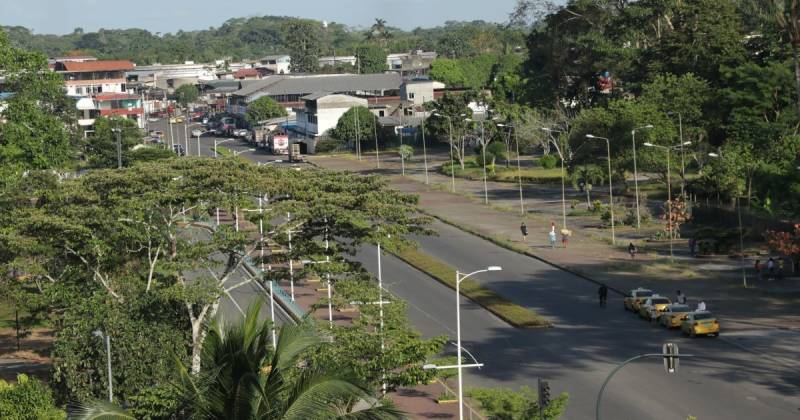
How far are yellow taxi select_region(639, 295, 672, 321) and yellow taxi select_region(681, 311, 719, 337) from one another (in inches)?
129

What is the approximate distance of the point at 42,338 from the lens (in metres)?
60.2

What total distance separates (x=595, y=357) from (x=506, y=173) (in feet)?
249

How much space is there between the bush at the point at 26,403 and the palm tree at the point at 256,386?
1253 centimetres

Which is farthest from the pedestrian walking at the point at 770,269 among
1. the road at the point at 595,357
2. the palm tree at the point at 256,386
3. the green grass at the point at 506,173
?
the green grass at the point at 506,173

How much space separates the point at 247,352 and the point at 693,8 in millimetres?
102897

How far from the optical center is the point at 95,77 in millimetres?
196750

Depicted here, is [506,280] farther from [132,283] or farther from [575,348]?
[132,283]

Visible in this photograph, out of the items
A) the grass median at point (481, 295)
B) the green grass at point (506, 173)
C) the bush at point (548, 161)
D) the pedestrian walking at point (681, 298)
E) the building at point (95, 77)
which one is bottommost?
the grass median at point (481, 295)

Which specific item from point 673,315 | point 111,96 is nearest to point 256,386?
point 673,315

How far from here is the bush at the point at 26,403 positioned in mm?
30016

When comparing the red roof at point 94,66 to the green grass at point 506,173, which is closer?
the green grass at point 506,173

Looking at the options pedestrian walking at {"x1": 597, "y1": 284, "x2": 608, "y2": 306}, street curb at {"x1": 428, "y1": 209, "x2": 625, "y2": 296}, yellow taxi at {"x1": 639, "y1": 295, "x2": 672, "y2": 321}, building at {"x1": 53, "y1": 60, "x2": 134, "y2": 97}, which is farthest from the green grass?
building at {"x1": 53, "y1": 60, "x2": 134, "y2": 97}

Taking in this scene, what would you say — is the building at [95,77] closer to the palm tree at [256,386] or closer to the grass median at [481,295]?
the grass median at [481,295]

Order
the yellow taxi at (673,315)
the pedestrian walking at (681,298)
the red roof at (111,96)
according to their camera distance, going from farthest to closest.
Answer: the red roof at (111,96) < the pedestrian walking at (681,298) < the yellow taxi at (673,315)
